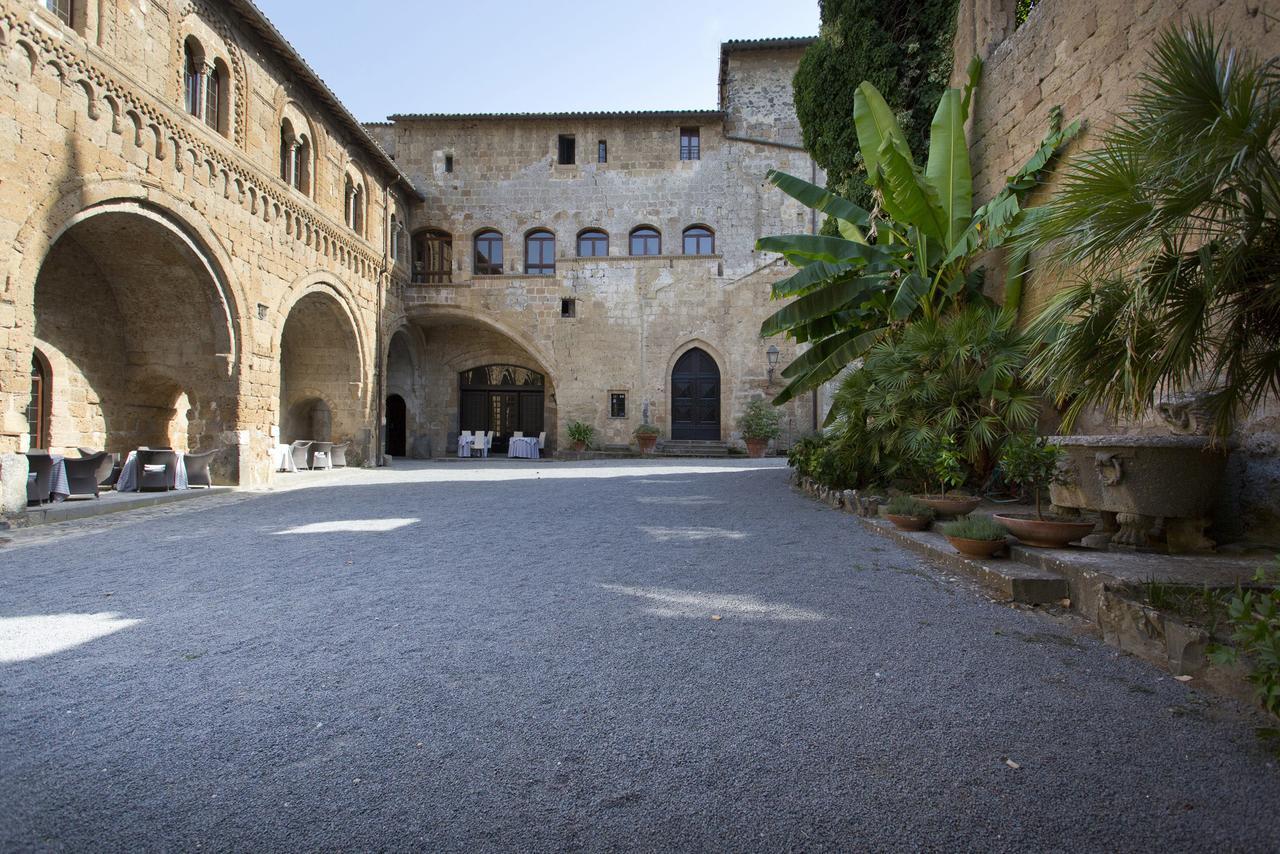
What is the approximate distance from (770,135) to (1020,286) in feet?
57.5

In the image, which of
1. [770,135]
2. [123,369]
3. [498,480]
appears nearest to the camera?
[123,369]

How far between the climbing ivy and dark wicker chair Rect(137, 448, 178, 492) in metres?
12.6

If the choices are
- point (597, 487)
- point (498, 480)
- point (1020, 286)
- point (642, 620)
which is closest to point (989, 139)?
point (1020, 286)

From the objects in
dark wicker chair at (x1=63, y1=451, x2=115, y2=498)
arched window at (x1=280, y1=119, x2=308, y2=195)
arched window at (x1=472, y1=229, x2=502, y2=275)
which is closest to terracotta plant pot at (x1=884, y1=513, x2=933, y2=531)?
dark wicker chair at (x1=63, y1=451, x2=115, y2=498)

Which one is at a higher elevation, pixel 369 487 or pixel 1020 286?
pixel 1020 286

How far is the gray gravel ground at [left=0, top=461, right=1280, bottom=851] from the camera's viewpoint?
1.84 meters

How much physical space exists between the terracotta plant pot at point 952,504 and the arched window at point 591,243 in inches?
707

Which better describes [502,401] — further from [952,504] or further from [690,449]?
[952,504]

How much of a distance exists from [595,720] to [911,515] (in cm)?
474

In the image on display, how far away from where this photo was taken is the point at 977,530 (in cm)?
473

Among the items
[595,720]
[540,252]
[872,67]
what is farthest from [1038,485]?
[540,252]

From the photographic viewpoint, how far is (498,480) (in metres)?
12.8

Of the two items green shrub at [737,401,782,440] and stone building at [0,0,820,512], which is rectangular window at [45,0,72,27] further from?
green shrub at [737,401,782,440]

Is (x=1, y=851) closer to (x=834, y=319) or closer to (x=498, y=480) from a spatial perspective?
(x=834, y=319)
